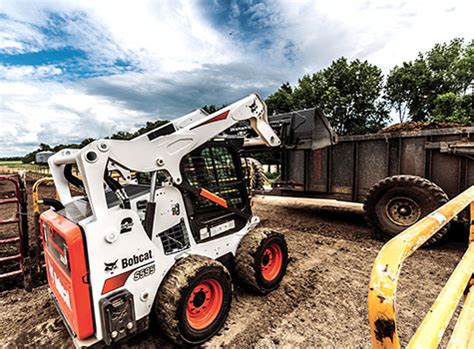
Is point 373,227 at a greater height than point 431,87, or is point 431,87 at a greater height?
point 431,87

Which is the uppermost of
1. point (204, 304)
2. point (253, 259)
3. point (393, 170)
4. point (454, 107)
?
point (454, 107)

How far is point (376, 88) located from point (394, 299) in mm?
26362

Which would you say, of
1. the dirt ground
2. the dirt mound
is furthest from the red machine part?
the dirt mound

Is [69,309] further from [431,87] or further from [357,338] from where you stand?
[431,87]

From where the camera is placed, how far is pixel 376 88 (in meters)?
23.2

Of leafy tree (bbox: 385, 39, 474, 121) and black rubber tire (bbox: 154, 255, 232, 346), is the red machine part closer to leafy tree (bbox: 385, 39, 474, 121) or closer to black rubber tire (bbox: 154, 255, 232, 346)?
black rubber tire (bbox: 154, 255, 232, 346)

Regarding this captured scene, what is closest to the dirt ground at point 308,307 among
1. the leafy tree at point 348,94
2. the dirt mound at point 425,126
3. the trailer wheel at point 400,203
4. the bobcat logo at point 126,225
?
the trailer wheel at point 400,203

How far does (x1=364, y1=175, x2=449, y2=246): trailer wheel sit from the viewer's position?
460 centimetres

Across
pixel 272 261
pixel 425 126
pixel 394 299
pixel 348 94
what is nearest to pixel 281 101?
pixel 348 94

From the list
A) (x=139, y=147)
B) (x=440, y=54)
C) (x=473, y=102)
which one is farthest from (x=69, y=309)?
(x=440, y=54)

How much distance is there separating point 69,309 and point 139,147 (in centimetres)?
151

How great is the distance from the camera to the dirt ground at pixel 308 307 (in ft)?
8.75

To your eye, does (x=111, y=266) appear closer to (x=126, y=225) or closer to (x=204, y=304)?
(x=126, y=225)

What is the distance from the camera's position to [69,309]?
2254 mm
